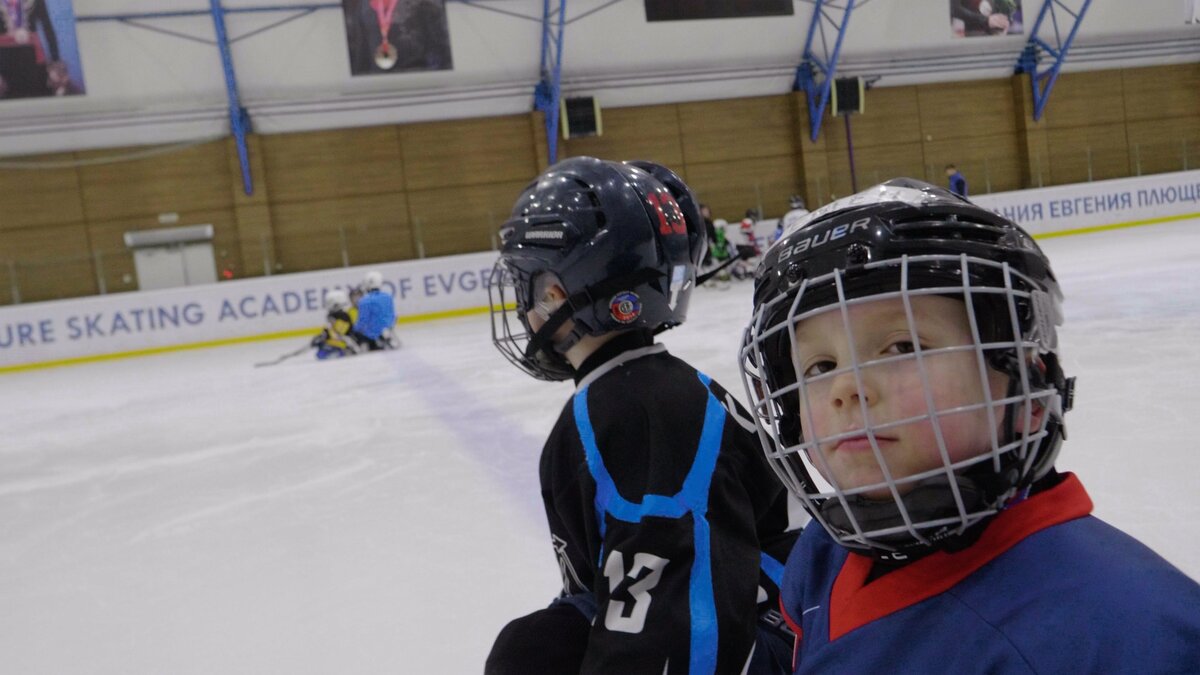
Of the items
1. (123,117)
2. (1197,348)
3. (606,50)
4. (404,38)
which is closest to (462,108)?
(404,38)

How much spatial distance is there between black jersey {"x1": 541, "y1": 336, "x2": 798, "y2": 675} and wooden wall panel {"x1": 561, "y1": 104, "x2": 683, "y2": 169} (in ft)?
50.4

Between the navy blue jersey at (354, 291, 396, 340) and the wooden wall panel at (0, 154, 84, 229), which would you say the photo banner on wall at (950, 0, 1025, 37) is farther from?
the wooden wall panel at (0, 154, 84, 229)

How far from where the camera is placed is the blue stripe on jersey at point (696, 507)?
43.1 inches

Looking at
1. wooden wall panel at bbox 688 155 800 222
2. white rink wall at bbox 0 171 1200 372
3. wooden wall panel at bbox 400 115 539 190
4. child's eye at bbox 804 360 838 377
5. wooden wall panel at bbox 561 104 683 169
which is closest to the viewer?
child's eye at bbox 804 360 838 377

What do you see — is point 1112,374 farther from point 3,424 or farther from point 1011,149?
point 1011,149

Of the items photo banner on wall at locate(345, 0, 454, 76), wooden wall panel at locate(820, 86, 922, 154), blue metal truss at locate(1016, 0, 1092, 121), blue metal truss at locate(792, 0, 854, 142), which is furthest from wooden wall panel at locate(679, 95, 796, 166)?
blue metal truss at locate(1016, 0, 1092, 121)

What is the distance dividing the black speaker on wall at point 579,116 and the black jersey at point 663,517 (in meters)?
15.0

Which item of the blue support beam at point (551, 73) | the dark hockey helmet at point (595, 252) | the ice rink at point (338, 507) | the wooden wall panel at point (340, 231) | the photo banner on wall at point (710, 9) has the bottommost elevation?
the ice rink at point (338, 507)

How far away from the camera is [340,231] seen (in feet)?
50.0

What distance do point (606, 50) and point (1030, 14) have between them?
8.36m

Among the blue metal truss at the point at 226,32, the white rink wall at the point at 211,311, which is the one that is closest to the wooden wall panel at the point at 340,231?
the blue metal truss at the point at 226,32

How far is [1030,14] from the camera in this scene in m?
17.8

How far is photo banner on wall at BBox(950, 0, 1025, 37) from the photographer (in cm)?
1720

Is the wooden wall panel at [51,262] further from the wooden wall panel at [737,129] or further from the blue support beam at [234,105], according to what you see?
the wooden wall panel at [737,129]
